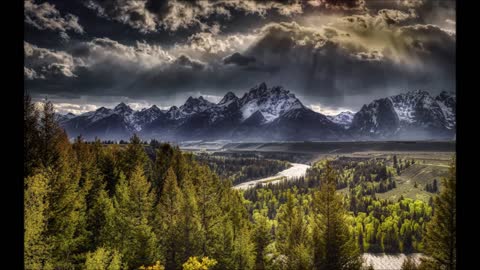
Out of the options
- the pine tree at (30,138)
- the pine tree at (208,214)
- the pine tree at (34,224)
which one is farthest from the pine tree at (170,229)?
the pine tree at (34,224)

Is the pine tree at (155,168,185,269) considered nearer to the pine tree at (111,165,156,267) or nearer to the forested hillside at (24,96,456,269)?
the forested hillside at (24,96,456,269)

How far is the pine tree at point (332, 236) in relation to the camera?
3306 centimetres

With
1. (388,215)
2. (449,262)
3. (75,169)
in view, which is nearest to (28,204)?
(75,169)

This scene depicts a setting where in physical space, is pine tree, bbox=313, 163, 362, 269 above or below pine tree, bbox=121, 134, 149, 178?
below

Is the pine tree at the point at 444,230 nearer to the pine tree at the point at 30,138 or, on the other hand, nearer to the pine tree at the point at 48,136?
the pine tree at the point at 30,138

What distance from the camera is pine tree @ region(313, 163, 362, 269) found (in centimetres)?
3306

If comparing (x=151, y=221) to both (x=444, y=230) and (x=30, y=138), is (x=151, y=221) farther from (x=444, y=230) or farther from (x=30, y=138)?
(x=444, y=230)

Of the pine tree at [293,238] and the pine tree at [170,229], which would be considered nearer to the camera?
the pine tree at [293,238]

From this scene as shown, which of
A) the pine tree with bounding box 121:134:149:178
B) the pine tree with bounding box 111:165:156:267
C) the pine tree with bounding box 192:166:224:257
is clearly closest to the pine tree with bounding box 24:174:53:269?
the pine tree with bounding box 111:165:156:267

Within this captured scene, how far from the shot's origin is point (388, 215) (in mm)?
100688

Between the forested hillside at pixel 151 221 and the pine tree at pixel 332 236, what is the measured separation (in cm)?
9

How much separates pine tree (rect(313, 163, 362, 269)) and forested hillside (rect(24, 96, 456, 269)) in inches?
3.7

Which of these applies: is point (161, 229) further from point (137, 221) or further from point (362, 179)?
point (362, 179)

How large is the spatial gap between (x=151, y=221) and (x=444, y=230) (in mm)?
26657
